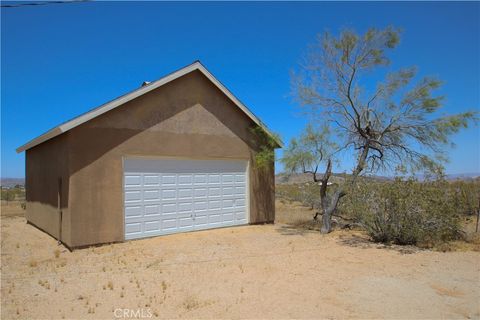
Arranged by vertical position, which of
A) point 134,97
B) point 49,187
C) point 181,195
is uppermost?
point 134,97

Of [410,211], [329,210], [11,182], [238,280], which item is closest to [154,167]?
[238,280]

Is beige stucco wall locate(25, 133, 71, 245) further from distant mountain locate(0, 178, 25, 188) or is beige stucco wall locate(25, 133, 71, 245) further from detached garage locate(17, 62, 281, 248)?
distant mountain locate(0, 178, 25, 188)

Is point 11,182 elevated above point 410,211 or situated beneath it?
situated beneath

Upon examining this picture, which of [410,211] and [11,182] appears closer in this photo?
[410,211]

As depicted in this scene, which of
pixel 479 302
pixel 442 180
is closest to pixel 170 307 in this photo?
pixel 479 302

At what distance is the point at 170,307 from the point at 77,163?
5.70 metres

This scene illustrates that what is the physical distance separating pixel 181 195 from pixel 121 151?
2.40 meters

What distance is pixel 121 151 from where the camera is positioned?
10.4 meters

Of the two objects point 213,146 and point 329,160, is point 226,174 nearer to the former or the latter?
point 213,146

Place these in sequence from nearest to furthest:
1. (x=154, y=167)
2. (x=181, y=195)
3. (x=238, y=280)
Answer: (x=238, y=280)
(x=154, y=167)
(x=181, y=195)

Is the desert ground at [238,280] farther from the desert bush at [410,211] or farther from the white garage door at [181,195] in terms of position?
the white garage door at [181,195]

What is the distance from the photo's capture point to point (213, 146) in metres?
12.4

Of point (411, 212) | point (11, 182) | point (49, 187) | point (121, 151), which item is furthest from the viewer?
point (11, 182)

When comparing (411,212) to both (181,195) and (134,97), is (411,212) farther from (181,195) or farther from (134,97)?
(134,97)
